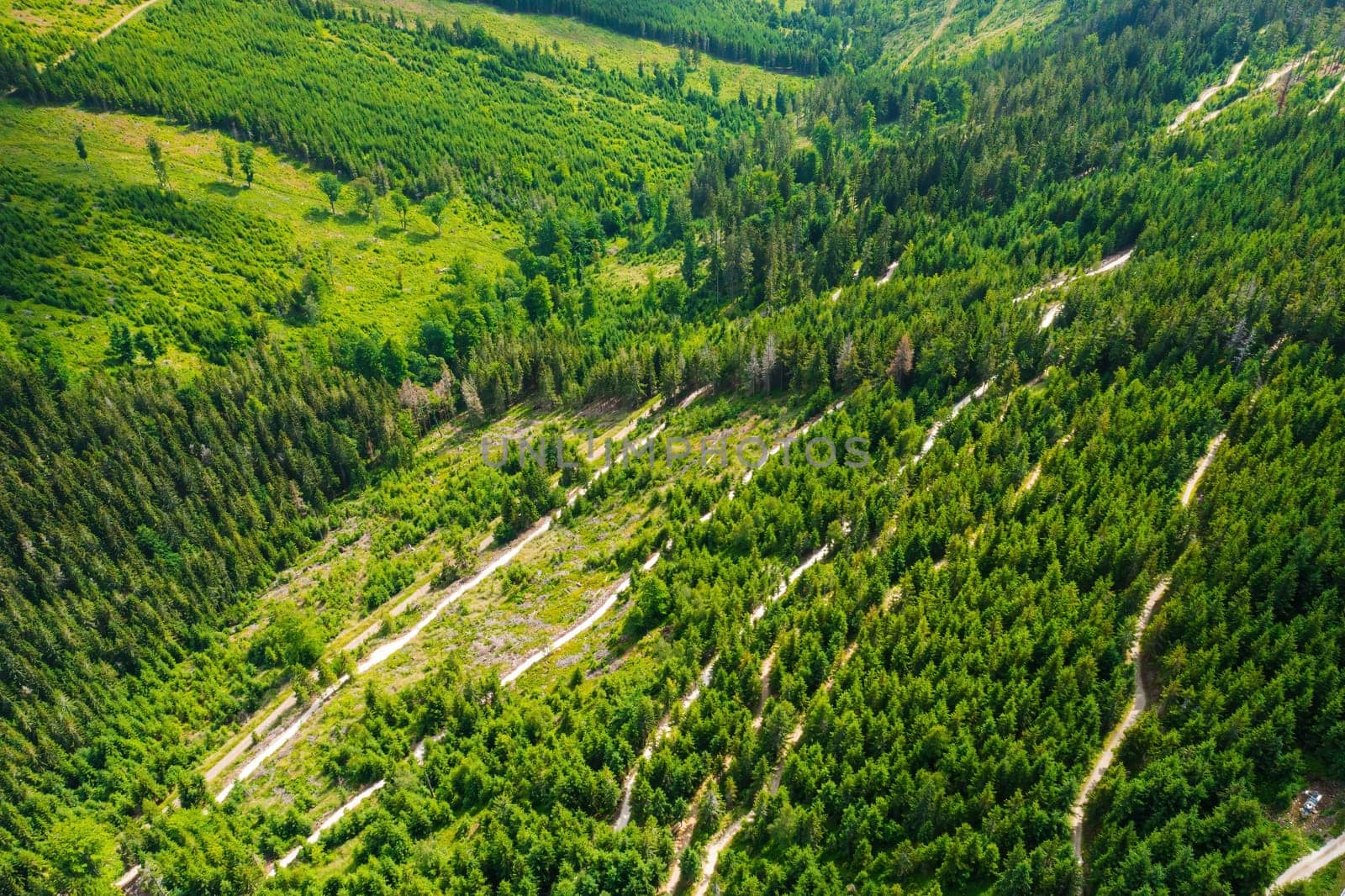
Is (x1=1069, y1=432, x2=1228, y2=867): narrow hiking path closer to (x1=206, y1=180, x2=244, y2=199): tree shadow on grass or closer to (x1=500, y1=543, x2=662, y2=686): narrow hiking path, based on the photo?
(x1=500, y1=543, x2=662, y2=686): narrow hiking path

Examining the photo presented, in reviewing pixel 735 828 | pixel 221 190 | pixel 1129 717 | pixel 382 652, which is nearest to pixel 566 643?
pixel 382 652

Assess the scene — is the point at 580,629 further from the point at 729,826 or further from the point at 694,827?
the point at 729,826

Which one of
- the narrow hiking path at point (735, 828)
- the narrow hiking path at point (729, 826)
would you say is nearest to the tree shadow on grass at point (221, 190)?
the narrow hiking path at point (729, 826)

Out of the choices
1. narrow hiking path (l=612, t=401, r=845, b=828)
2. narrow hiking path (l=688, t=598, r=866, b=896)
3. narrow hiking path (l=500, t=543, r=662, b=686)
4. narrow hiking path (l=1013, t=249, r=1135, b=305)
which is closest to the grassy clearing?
narrow hiking path (l=500, t=543, r=662, b=686)

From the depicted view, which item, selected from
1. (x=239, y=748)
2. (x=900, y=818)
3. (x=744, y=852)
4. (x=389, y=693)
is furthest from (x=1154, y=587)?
(x=239, y=748)

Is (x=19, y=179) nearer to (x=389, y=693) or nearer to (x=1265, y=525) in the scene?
(x=389, y=693)

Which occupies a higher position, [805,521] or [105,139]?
[105,139]
